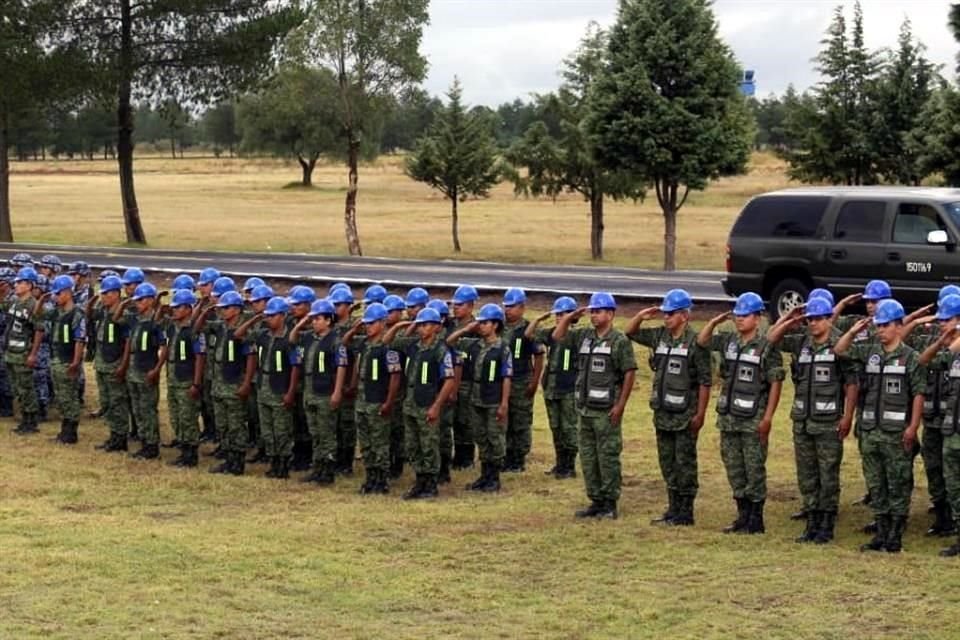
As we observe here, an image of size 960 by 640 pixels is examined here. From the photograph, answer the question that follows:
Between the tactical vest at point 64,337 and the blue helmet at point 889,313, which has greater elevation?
the blue helmet at point 889,313

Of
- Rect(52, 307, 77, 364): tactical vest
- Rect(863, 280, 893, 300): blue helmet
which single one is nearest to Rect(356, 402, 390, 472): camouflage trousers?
Rect(52, 307, 77, 364): tactical vest

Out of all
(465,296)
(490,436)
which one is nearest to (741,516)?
(490,436)

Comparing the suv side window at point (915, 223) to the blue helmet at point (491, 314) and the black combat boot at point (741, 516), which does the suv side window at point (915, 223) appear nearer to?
the blue helmet at point (491, 314)

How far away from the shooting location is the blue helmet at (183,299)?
14.6 m

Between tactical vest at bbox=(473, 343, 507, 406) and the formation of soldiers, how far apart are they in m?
Result: 0.01

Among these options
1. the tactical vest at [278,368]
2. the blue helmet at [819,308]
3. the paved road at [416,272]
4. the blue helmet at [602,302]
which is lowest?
the paved road at [416,272]

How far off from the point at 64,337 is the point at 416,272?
44.5ft

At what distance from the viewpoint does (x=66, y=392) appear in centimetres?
1577

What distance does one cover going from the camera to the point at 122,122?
134 ft

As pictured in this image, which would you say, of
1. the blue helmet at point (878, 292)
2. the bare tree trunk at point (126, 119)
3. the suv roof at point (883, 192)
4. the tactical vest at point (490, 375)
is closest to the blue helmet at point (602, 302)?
the tactical vest at point (490, 375)

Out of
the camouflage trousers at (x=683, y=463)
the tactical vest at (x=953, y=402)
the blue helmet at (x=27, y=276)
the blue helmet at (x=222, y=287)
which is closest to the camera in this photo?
the tactical vest at (x=953, y=402)

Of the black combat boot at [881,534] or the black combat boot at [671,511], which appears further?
the black combat boot at [671,511]

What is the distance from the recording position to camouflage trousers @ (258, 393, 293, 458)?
1389cm

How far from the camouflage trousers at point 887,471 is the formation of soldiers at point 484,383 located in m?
0.02
